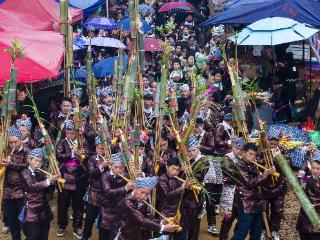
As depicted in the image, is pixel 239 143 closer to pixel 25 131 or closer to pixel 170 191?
pixel 170 191

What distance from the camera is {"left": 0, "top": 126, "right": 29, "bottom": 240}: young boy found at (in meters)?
6.97

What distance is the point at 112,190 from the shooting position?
6223 mm

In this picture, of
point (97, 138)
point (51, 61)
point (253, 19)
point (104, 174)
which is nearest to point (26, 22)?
point (51, 61)

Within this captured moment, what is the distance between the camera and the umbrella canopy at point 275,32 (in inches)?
412

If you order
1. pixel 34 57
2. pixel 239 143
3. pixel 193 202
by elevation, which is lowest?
pixel 193 202

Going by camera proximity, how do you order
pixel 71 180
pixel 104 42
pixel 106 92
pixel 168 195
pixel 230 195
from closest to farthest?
1. pixel 168 195
2. pixel 230 195
3. pixel 71 180
4. pixel 106 92
5. pixel 104 42

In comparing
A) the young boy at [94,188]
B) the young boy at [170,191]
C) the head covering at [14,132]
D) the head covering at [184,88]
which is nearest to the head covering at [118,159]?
the young boy at [170,191]

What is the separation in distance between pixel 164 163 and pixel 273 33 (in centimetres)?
475

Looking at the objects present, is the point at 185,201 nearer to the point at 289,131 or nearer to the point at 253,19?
the point at 289,131

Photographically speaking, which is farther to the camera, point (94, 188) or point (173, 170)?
point (94, 188)

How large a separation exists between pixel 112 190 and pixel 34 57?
4336 millimetres

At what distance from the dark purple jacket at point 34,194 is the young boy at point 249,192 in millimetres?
2217

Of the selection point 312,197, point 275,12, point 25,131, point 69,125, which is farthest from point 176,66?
point 312,197

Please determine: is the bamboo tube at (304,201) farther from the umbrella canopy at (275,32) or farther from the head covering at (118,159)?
the umbrella canopy at (275,32)
